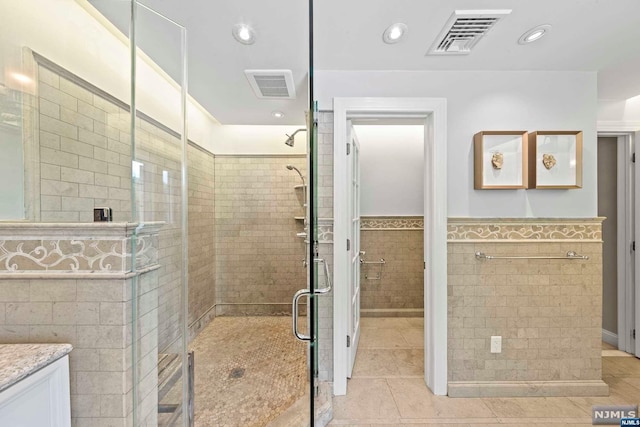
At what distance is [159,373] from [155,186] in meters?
0.94

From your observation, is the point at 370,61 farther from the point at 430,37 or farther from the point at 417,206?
the point at 417,206

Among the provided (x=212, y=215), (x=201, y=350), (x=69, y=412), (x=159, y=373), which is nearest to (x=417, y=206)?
(x=212, y=215)

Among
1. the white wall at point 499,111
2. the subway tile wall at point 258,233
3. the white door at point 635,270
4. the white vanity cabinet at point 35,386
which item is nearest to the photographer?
the white vanity cabinet at point 35,386

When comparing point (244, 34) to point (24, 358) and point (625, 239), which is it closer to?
point (24, 358)

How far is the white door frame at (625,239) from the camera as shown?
2.44 m

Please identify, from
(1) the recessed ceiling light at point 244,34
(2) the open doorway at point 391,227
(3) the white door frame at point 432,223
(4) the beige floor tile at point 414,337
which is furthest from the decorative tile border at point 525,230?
(1) the recessed ceiling light at point 244,34

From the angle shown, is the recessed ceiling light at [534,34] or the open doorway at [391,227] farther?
the open doorway at [391,227]

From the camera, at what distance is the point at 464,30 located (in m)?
1.53

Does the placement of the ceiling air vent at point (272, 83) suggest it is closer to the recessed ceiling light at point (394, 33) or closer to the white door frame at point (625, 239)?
the recessed ceiling light at point (394, 33)

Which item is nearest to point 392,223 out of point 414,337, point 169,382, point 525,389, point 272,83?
point 414,337

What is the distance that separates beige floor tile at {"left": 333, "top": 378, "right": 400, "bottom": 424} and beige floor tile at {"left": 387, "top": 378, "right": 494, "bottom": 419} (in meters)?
0.06

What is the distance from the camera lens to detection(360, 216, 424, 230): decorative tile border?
3.34m

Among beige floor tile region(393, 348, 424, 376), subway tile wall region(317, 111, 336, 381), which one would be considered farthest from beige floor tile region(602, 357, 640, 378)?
subway tile wall region(317, 111, 336, 381)

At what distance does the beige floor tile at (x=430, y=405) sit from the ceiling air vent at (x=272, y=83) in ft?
7.66
